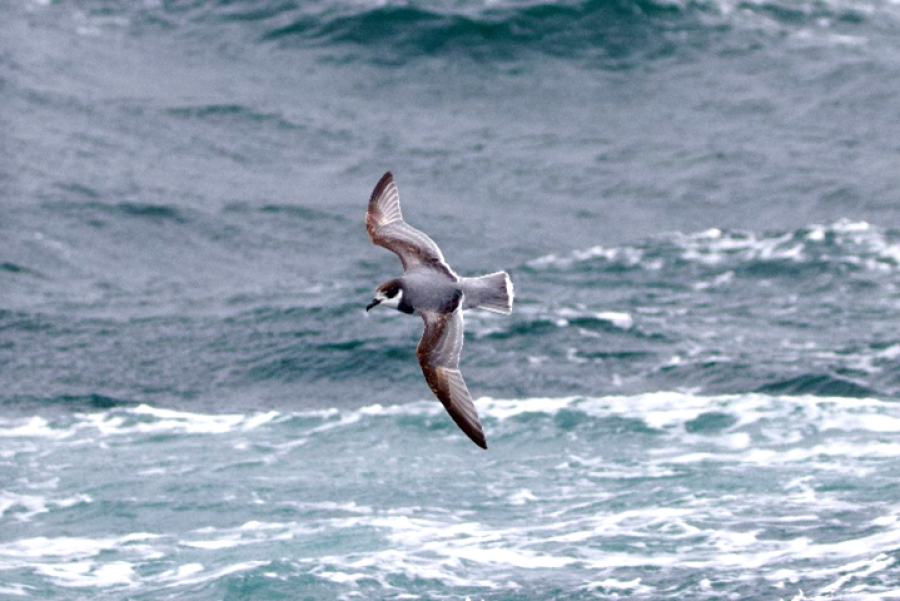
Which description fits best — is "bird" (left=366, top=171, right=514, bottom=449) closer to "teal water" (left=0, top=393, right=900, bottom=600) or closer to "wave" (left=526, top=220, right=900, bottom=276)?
"teal water" (left=0, top=393, right=900, bottom=600)

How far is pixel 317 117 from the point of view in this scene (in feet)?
108

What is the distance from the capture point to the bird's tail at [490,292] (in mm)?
13852

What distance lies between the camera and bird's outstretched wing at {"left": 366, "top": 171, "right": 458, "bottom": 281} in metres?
14.8

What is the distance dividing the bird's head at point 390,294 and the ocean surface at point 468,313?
4.61m

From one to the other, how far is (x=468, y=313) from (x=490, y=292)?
11.9 meters

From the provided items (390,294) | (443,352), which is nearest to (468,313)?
(443,352)

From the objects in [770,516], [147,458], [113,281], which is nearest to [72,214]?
[113,281]

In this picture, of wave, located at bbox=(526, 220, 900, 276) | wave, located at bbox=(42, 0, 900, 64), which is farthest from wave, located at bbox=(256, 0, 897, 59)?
wave, located at bbox=(526, 220, 900, 276)

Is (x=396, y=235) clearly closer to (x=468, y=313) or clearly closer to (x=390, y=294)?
(x=390, y=294)

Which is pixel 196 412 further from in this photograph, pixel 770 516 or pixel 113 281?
pixel 770 516

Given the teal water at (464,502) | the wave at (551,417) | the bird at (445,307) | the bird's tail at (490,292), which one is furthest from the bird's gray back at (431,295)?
the wave at (551,417)

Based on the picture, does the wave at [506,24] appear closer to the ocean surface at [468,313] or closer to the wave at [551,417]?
the ocean surface at [468,313]

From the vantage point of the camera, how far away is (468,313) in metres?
25.9

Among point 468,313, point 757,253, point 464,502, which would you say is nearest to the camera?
point 464,502
